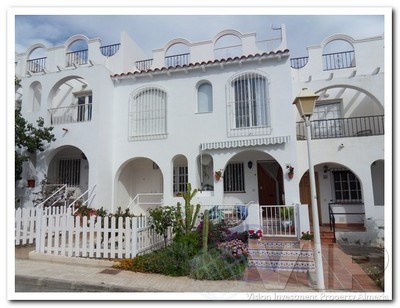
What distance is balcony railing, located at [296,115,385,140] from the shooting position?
52.5 ft

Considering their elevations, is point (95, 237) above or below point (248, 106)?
below

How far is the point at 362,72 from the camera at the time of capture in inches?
656

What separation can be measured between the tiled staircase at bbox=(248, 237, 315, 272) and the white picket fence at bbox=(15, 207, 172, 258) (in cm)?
400

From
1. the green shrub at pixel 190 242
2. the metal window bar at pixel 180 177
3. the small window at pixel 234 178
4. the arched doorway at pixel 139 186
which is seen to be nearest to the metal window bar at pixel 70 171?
the arched doorway at pixel 139 186

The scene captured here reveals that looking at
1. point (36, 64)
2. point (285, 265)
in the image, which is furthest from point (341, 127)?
point (36, 64)

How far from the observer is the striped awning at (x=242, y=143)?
1405 centimetres

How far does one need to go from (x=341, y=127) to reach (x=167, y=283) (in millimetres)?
14114

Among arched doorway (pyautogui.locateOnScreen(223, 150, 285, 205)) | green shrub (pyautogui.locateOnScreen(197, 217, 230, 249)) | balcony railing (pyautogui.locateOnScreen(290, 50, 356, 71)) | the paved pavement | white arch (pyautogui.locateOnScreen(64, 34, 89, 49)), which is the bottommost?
the paved pavement

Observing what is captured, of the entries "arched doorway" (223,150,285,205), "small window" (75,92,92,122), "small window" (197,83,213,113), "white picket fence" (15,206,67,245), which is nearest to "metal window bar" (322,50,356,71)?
"arched doorway" (223,150,285,205)

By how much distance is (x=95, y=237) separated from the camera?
10703 mm

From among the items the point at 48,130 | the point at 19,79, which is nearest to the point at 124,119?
the point at 48,130

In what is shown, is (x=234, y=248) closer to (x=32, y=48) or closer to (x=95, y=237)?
(x=95, y=237)

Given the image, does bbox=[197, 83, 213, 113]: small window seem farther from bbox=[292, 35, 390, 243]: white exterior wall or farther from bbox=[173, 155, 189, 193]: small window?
bbox=[292, 35, 390, 243]: white exterior wall
